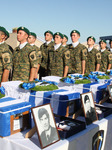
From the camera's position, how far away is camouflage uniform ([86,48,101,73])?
16.1 feet

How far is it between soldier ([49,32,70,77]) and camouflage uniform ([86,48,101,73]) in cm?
131

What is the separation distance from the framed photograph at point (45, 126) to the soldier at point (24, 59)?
1.70 metres

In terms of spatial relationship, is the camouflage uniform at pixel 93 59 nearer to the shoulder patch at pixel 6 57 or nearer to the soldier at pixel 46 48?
the soldier at pixel 46 48

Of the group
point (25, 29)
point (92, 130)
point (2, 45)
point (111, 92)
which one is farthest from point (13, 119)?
point (25, 29)

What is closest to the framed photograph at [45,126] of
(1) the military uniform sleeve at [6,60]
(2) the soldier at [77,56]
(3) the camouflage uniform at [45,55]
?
(1) the military uniform sleeve at [6,60]

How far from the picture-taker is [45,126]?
4.07 ft

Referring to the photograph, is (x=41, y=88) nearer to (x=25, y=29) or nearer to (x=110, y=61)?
(x=25, y=29)

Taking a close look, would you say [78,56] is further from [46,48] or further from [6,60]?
[6,60]

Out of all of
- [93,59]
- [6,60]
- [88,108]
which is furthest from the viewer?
[93,59]

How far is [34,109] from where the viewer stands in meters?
1.23

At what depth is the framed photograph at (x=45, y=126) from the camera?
1203mm

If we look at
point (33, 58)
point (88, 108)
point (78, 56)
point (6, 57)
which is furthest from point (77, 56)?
point (88, 108)

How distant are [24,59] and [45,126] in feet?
6.14

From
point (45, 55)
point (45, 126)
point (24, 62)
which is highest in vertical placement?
point (45, 55)
